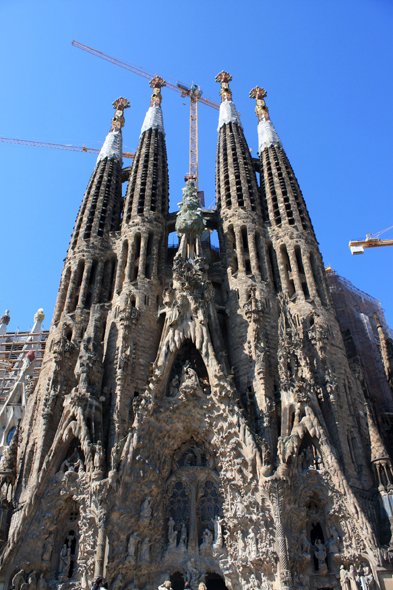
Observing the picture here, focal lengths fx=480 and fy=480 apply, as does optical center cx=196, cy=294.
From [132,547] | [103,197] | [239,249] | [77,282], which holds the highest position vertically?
[103,197]

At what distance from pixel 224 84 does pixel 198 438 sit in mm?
27057

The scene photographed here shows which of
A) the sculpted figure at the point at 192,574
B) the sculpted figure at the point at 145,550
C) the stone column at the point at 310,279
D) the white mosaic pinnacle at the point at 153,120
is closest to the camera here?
the sculpted figure at the point at 192,574

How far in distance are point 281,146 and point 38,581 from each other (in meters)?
24.5

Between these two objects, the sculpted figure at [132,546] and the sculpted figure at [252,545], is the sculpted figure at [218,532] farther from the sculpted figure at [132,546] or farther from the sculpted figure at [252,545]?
the sculpted figure at [132,546]

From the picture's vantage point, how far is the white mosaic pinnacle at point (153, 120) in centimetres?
3117

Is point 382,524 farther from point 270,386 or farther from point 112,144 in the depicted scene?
point 112,144

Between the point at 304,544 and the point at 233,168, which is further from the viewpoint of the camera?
the point at 233,168

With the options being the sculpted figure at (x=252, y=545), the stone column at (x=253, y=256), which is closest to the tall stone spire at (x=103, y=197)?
the stone column at (x=253, y=256)

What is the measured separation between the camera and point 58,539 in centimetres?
1566

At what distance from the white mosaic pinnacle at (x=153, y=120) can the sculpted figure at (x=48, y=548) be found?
24.3 metres

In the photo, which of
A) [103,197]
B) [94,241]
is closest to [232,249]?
[94,241]

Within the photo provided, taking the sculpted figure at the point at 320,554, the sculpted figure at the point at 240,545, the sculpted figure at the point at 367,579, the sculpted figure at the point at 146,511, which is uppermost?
the sculpted figure at the point at 146,511

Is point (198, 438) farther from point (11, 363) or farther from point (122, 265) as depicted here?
point (11, 363)

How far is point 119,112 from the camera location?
109 ft
